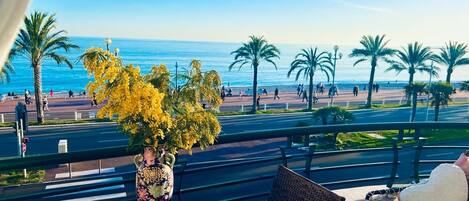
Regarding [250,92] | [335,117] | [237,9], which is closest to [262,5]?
[237,9]

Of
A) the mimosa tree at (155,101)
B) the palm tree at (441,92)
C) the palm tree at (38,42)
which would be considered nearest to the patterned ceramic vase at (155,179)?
the mimosa tree at (155,101)

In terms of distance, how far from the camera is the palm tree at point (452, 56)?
37469mm

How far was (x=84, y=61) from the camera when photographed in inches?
103

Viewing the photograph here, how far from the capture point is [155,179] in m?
2.81

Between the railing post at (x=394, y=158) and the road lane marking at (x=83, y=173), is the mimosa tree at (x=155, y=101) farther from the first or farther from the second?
the road lane marking at (x=83, y=173)

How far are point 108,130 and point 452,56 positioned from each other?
2855 centimetres

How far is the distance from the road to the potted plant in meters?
19.5

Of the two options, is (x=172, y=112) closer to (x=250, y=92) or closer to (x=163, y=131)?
(x=163, y=131)

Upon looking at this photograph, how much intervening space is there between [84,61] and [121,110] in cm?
36

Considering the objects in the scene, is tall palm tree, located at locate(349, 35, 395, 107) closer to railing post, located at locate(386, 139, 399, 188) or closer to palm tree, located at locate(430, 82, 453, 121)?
palm tree, located at locate(430, 82, 453, 121)

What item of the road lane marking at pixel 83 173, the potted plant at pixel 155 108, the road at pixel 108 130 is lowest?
the road lane marking at pixel 83 173

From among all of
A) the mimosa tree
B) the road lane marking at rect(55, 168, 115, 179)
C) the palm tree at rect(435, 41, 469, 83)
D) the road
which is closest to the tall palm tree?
the palm tree at rect(435, 41, 469, 83)

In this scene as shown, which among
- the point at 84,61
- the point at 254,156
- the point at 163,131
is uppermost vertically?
the point at 84,61

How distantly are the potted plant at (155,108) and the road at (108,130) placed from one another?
1949cm
